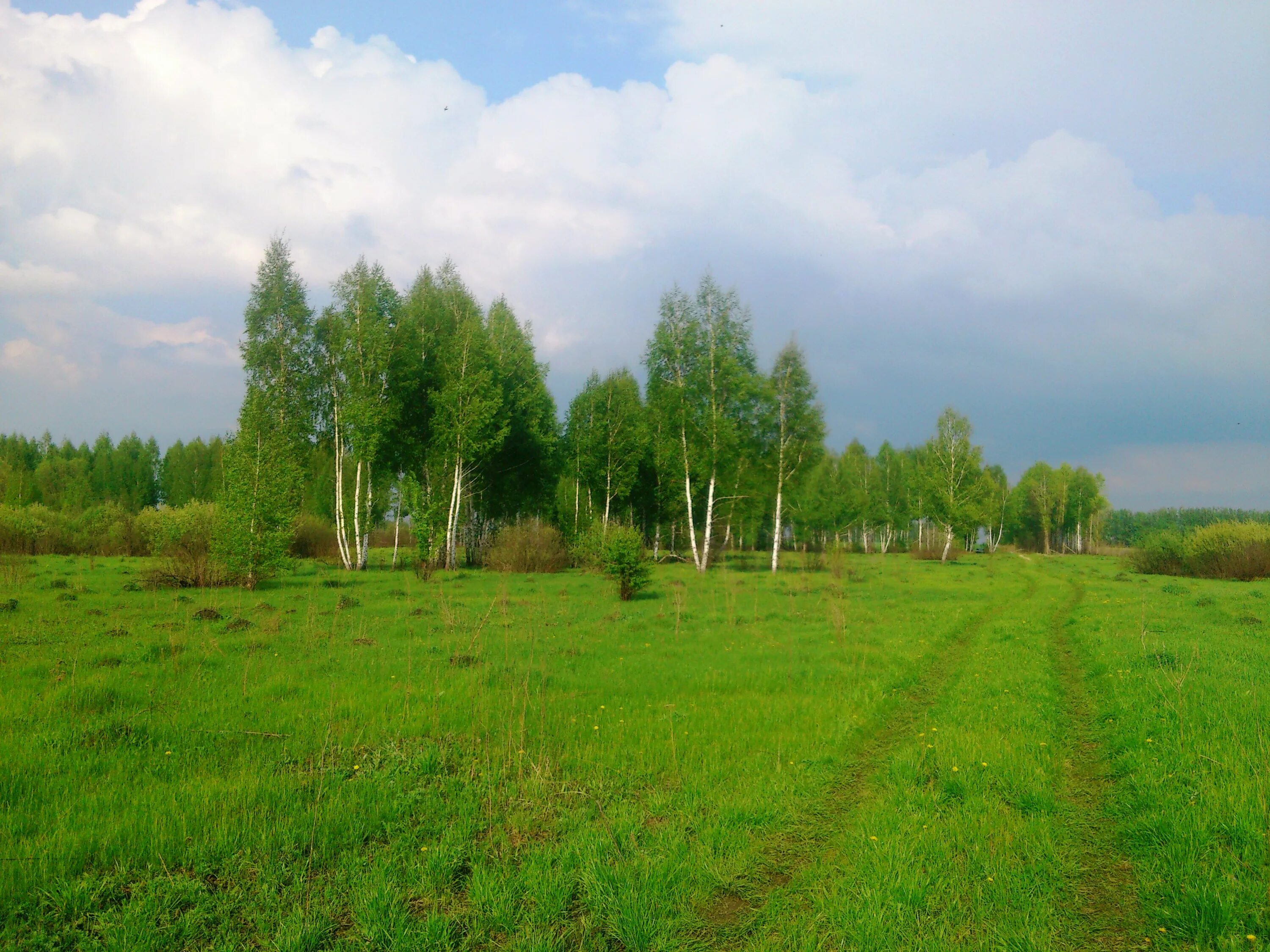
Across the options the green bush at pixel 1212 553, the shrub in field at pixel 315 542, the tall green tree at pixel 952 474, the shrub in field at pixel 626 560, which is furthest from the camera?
the tall green tree at pixel 952 474

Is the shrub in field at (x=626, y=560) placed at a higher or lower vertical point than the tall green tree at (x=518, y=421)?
lower

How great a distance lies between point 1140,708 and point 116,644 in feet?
59.2

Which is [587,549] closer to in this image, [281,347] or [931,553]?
[281,347]

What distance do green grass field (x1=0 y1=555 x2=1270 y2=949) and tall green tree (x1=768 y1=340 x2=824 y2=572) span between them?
26827 mm

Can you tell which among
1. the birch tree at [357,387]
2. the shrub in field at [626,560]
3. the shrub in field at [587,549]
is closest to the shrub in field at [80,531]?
the birch tree at [357,387]

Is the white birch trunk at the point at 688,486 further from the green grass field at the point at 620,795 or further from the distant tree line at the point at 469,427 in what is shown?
the green grass field at the point at 620,795

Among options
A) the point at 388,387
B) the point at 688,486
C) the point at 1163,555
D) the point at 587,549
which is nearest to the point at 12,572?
the point at 388,387

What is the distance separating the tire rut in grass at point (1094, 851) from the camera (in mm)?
4996

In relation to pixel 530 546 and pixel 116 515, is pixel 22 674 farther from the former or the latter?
pixel 116 515

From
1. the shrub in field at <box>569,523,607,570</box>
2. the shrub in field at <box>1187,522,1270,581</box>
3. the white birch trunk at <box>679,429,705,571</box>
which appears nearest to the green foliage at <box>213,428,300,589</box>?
the shrub in field at <box>569,523,607,570</box>

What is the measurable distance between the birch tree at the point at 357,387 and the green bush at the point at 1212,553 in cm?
4860

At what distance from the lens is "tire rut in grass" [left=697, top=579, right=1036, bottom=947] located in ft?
17.1

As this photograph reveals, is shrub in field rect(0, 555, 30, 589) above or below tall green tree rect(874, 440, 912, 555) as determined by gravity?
below

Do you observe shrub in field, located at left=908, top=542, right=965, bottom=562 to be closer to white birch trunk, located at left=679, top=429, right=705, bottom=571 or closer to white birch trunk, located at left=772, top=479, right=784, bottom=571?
white birch trunk, located at left=772, top=479, right=784, bottom=571
